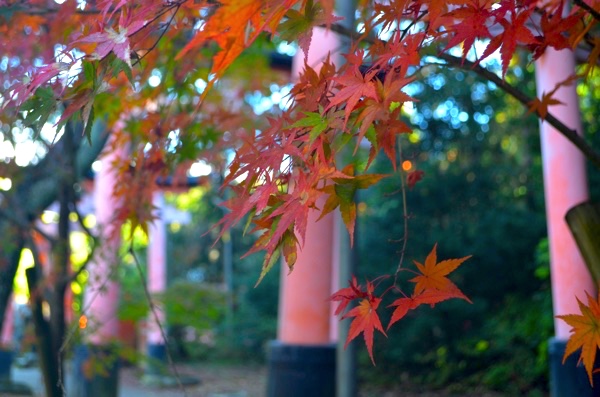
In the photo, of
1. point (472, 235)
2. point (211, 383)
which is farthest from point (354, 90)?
point (211, 383)

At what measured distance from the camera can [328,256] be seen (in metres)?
5.74

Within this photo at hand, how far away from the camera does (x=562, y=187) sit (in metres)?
5.09

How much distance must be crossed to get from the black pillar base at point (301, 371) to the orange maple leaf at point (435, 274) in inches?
145

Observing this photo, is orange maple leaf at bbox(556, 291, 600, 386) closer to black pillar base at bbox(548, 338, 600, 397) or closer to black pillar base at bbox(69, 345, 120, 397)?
black pillar base at bbox(548, 338, 600, 397)

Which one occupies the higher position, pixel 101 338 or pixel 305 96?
pixel 305 96

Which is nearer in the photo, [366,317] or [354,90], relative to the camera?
[354,90]

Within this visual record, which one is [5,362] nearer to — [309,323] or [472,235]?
[309,323]

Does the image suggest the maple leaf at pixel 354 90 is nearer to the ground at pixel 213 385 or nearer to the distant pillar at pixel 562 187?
the distant pillar at pixel 562 187

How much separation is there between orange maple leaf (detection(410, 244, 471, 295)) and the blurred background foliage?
6.37 m

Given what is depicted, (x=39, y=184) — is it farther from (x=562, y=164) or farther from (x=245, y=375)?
A: (x=245, y=375)

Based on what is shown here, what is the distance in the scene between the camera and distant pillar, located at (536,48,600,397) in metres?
4.66

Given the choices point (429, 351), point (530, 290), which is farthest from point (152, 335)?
point (530, 290)

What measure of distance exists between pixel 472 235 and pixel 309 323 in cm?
426

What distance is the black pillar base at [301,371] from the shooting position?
209 inches
